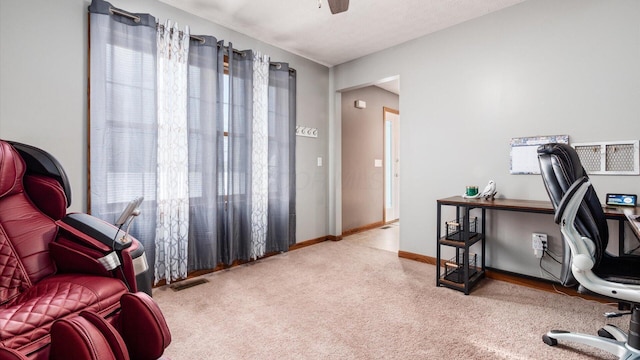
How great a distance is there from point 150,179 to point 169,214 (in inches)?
13.3

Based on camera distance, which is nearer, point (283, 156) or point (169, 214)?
point (169, 214)

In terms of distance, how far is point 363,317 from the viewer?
2029 mm

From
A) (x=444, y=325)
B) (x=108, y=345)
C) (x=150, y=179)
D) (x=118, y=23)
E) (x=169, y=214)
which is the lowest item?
(x=444, y=325)

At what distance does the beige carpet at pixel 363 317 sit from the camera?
65.3 inches

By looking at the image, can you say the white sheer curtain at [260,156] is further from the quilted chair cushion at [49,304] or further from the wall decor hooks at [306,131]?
the quilted chair cushion at [49,304]

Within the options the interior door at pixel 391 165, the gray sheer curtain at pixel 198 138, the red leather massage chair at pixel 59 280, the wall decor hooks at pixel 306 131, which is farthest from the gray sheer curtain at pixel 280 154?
the interior door at pixel 391 165

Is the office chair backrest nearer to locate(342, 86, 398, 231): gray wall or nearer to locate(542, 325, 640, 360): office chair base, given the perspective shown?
locate(542, 325, 640, 360): office chair base

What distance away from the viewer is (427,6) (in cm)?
266

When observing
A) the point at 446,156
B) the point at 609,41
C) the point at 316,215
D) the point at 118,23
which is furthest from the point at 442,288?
the point at 118,23

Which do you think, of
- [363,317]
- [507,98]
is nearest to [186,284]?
[363,317]

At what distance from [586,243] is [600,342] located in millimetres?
582

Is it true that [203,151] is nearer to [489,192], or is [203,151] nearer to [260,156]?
[260,156]

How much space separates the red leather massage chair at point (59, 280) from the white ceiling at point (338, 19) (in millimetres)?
1893

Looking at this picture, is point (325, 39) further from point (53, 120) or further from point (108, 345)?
point (108, 345)
